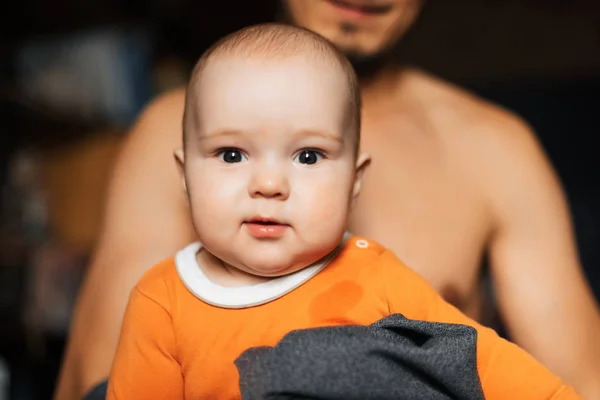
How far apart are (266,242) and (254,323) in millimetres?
84

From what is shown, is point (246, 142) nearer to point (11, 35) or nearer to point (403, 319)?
point (403, 319)

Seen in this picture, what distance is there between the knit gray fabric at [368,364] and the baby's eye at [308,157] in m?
0.17

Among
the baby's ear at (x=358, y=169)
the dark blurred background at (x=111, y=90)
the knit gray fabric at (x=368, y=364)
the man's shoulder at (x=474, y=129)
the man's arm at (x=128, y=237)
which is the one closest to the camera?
the knit gray fabric at (x=368, y=364)

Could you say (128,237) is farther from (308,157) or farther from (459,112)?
(459,112)

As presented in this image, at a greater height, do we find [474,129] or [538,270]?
[474,129]

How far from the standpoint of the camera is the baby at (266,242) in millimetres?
809

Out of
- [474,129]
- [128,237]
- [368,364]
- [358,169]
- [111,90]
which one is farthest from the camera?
[111,90]

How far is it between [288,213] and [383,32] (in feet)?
1.43

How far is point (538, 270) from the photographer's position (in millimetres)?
1168

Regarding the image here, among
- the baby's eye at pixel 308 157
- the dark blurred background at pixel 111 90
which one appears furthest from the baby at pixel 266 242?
the dark blurred background at pixel 111 90

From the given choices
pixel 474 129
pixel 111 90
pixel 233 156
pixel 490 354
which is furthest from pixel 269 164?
pixel 111 90

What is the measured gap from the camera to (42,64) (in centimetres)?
234

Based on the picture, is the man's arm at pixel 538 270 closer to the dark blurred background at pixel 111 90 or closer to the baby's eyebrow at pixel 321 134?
the baby's eyebrow at pixel 321 134

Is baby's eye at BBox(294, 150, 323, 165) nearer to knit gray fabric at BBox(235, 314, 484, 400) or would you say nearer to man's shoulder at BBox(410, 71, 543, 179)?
knit gray fabric at BBox(235, 314, 484, 400)
